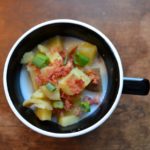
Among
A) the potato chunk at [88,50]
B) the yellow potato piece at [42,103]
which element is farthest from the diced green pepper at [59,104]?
the potato chunk at [88,50]

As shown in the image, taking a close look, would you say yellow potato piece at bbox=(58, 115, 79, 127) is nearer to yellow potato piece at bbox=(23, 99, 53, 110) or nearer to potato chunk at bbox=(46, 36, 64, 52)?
yellow potato piece at bbox=(23, 99, 53, 110)

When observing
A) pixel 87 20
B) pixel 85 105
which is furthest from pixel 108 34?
pixel 85 105

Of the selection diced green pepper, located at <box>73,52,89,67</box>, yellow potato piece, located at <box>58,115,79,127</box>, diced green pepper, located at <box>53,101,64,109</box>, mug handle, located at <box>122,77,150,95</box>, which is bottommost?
yellow potato piece, located at <box>58,115,79,127</box>

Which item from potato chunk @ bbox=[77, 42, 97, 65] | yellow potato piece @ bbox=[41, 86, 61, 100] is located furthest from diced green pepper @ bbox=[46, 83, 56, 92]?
potato chunk @ bbox=[77, 42, 97, 65]

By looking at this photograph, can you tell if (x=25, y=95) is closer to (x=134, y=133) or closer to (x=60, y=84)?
(x=60, y=84)

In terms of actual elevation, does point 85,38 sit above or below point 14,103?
above

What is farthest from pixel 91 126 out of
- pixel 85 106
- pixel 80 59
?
pixel 80 59

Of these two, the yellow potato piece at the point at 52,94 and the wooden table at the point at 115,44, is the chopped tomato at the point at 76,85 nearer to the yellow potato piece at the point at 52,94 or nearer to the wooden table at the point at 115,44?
the yellow potato piece at the point at 52,94
